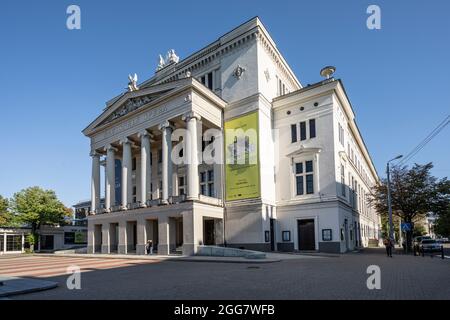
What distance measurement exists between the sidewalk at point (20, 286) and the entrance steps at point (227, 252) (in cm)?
1493

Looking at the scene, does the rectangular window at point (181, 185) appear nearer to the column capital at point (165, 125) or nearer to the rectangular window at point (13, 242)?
the column capital at point (165, 125)

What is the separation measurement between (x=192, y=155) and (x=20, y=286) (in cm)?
2122

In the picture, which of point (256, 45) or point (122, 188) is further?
point (122, 188)

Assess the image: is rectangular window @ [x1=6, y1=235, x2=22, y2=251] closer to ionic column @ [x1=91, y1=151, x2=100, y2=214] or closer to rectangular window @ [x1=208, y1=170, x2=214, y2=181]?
ionic column @ [x1=91, y1=151, x2=100, y2=214]

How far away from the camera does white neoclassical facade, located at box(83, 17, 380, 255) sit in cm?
3331

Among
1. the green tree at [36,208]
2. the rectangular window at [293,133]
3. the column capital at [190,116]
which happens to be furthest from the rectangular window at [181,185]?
the green tree at [36,208]

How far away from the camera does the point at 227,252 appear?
27562 millimetres

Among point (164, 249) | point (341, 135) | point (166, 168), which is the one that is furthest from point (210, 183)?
point (341, 135)

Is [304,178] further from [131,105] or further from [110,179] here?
[110,179]

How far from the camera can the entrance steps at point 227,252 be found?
25.2 meters
